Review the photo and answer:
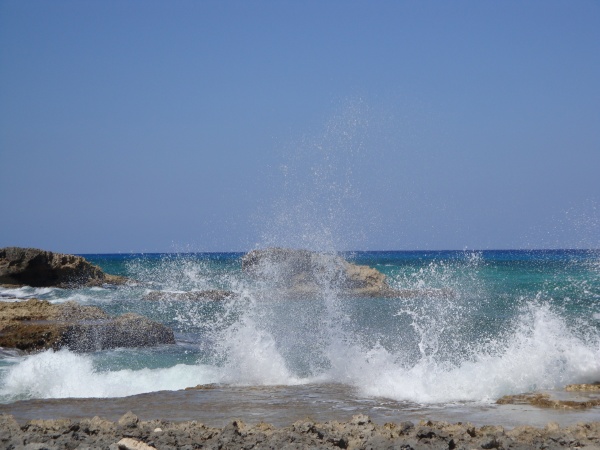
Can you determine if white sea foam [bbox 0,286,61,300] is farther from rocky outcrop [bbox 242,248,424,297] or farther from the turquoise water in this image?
the turquoise water

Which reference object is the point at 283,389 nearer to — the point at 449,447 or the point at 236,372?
the point at 236,372

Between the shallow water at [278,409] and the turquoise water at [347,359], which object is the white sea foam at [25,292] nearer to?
the turquoise water at [347,359]

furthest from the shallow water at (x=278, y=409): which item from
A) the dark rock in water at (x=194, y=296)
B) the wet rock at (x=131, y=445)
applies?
the dark rock in water at (x=194, y=296)

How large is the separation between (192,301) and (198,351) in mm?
13951

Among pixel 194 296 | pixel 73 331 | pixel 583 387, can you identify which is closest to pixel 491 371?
pixel 583 387

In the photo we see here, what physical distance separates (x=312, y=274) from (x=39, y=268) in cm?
1382

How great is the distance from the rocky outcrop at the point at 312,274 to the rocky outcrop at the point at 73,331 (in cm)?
885

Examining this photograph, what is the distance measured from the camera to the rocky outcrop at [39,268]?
3262cm

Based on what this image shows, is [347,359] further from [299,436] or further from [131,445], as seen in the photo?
[131,445]

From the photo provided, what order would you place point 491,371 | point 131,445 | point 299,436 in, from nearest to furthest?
point 131,445, point 299,436, point 491,371

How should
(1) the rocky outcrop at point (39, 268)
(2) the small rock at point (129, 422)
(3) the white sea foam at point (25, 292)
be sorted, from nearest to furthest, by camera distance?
(2) the small rock at point (129, 422)
(3) the white sea foam at point (25, 292)
(1) the rocky outcrop at point (39, 268)

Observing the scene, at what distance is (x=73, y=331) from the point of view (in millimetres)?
16062

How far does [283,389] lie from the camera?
33.8 ft

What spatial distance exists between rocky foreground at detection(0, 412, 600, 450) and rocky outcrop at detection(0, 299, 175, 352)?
8.74 metres
